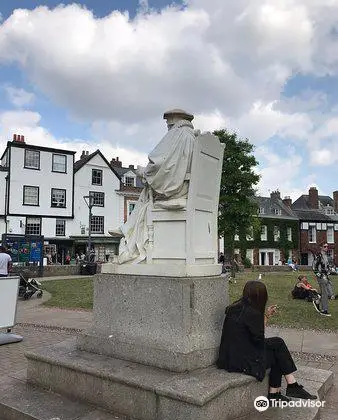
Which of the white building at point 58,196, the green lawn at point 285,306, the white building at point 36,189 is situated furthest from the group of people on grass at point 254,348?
the white building at point 36,189

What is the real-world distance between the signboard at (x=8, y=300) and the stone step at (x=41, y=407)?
11.4 feet

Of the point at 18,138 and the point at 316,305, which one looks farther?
the point at 18,138

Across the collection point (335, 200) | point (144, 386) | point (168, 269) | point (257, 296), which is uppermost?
point (335, 200)

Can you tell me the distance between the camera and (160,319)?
4.10 metres

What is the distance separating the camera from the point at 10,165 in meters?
35.7

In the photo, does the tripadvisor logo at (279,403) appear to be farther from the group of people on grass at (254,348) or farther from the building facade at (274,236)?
the building facade at (274,236)

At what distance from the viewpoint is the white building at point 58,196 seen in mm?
35812

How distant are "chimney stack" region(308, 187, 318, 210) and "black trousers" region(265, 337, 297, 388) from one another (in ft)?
189

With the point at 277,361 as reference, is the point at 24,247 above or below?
above

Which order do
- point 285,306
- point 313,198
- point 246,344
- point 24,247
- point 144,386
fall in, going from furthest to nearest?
point 313,198 < point 24,247 < point 285,306 < point 246,344 < point 144,386

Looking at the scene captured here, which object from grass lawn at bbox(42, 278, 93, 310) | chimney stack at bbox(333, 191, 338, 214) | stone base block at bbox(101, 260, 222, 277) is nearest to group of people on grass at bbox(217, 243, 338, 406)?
stone base block at bbox(101, 260, 222, 277)

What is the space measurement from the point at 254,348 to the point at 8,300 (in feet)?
18.0

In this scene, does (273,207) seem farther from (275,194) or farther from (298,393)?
(298,393)

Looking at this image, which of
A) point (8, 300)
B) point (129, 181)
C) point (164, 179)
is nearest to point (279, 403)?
point (164, 179)
